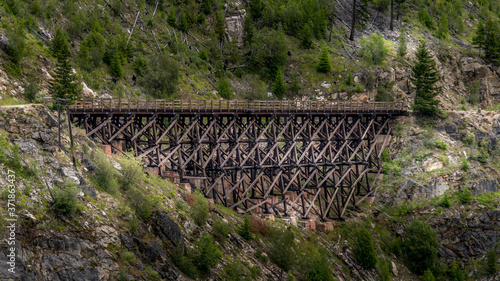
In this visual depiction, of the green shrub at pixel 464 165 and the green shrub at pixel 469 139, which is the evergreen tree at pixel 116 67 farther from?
the green shrub at pixel 469 139

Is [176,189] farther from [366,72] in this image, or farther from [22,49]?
[366,72]

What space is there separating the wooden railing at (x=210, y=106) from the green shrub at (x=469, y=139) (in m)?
6.46

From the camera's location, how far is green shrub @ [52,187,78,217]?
23.5 meters

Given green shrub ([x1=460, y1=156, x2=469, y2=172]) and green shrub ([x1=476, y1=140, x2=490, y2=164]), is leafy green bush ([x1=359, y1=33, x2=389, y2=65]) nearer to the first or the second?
green shrub ([x1=476, y1=140, x2=490, y2=164])

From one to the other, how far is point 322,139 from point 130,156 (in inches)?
744

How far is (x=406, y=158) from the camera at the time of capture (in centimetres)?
4806

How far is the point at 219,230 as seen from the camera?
3225 cm

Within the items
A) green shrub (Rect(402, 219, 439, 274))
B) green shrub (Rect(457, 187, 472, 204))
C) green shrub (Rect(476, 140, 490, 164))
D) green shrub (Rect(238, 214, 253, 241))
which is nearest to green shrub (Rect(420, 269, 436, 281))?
green shrub (Rect(402, 219, 439, 274))

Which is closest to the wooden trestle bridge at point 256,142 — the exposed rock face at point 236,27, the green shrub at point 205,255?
the green shrub at point 205,255

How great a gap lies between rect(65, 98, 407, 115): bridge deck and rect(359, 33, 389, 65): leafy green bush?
10.8 metres

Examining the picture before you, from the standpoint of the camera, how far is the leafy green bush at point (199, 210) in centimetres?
3156

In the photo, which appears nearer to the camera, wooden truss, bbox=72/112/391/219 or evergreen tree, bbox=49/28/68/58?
wooden truss, bbox=72/112/391/219

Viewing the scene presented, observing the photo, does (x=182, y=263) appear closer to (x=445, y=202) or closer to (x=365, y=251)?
(x=365, y=251)

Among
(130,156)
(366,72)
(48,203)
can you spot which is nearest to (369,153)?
(366,72)
